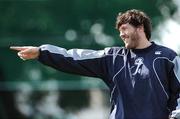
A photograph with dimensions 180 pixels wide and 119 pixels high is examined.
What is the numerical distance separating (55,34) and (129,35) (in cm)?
1010

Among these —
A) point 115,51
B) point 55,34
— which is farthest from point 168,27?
point 115,51

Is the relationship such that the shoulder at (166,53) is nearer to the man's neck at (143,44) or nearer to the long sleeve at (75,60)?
the man's neck at (143,44)

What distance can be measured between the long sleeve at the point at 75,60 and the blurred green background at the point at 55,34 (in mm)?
9577

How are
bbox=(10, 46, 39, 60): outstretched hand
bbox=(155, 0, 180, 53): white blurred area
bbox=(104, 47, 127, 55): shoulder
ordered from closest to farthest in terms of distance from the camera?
bbox=(10, 46, 39, 60): outstretched hand < bbox=(104, 47, 127, 55): shoulder < bbox=(155, 0, 180, 53): white blurred area

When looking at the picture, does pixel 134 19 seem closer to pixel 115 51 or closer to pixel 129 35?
pixel 129 35

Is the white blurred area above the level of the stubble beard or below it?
below

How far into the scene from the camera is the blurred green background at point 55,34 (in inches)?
676

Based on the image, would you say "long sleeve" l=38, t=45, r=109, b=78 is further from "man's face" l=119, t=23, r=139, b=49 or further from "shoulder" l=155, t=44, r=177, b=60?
"shoulder" l=155, t=44, r=177, b=60

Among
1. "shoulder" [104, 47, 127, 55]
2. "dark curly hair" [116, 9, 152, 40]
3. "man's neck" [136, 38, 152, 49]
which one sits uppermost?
"dark curly hair" [116, 9, 152, 40]

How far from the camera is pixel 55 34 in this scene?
1728cm

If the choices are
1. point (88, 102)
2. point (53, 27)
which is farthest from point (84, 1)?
point (88, 102)

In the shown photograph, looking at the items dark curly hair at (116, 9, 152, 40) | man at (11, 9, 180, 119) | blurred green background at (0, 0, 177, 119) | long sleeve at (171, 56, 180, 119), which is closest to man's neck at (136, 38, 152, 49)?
man at (11, 9, 180, 119)

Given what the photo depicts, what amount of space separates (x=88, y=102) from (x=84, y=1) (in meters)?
1.96

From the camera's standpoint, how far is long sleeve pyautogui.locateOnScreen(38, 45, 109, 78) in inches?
289
